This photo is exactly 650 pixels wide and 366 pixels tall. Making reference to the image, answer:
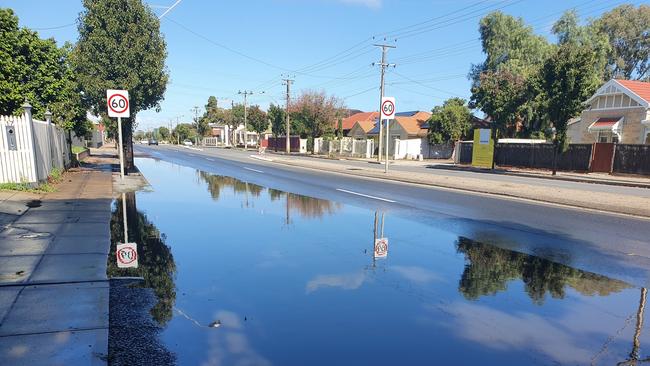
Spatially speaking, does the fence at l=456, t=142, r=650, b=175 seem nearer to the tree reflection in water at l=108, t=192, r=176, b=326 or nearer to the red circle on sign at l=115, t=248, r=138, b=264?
the tree reflection in water at l=108, t=192, r=176, b=326

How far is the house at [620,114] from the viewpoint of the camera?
30969 millimetres

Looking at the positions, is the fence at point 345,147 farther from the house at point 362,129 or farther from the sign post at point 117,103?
the sign post at point 117,103

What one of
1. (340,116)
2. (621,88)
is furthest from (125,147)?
(340,116)

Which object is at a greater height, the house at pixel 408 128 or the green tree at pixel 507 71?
the green tree at pixel 507 71

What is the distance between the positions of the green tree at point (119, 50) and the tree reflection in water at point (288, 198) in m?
5.10

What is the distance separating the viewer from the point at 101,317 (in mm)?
4359

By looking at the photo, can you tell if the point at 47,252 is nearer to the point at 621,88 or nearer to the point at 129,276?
the point at 129,276

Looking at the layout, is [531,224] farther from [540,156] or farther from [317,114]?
[317,114]

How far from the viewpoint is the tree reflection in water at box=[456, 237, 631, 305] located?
5.66 m

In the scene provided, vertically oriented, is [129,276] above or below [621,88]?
below

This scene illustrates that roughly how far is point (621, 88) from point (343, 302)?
3579 centimetres

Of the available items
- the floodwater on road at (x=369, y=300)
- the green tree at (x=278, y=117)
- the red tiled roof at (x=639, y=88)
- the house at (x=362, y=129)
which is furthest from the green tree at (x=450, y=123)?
the floodwater on road at (x=369, y=300)

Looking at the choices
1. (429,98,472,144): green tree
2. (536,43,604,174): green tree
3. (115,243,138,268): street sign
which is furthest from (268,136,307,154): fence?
(115,243,138,268): street sign

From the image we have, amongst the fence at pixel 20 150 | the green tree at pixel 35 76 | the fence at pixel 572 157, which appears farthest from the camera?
the fence at pixel 572 157
